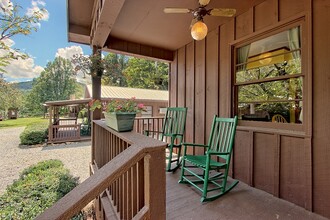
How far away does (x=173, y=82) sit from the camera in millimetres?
4406

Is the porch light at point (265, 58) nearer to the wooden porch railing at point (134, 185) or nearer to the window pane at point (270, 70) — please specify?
the window pane at point (270, 70)

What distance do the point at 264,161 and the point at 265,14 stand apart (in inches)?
78.4

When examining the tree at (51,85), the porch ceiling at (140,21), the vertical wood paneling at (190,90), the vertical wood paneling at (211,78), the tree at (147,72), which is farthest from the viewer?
the tree at (51,85)

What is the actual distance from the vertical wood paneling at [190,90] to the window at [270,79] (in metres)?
1.05

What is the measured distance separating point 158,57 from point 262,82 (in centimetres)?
244

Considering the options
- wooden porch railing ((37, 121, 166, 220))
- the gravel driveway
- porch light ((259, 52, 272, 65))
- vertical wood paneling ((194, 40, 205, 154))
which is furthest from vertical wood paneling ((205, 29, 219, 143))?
the gravel driveway

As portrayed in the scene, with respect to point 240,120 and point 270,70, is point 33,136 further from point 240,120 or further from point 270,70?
point 270,70

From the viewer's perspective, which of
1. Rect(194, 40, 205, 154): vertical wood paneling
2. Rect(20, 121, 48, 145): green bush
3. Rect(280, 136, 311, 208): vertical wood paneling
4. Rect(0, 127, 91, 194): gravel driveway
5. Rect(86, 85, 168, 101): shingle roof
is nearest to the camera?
Rect(280, 136, 311, 208): vertical wood paneling

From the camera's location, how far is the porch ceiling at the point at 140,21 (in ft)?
7.91

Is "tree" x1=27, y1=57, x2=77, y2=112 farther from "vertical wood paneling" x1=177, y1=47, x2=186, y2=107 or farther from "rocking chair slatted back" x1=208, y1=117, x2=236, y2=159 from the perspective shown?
"rocking chair slatted back" x1=208, y1=117, x2=236, y2=159

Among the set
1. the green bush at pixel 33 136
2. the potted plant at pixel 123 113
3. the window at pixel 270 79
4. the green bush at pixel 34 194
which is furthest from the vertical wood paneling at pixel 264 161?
the green bush at pixel 33 136

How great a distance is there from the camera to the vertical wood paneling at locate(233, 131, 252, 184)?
2.52 meters

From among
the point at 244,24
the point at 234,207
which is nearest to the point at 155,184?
the point at 234,207

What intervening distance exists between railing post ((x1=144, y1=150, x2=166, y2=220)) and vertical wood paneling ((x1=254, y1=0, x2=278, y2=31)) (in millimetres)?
2358
